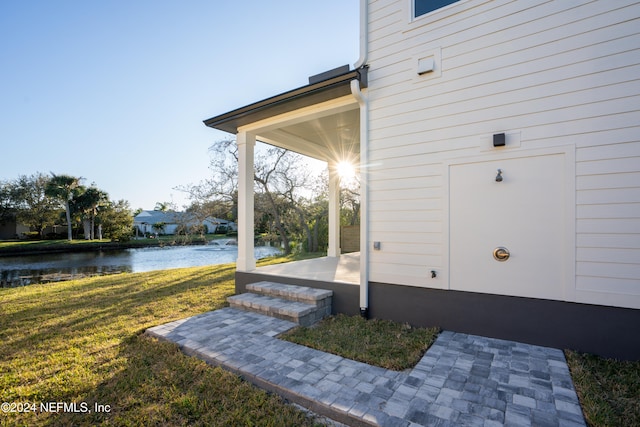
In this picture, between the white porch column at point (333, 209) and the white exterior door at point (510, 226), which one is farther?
the white porch column at point (333, 209)

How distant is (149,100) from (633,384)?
1263 centimetres

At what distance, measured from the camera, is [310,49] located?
6.23 metres

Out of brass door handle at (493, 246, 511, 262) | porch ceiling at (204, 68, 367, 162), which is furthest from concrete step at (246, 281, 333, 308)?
porch ceiling at (204, 68, 367, 162)

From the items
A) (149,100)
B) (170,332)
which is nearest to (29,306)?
(170,332)

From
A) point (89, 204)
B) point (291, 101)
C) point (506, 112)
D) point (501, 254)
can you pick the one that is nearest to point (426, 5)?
point (506, 112)

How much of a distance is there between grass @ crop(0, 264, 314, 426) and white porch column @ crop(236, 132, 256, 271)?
903mm

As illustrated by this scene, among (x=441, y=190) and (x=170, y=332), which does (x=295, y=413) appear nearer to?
(x=170, y=332)

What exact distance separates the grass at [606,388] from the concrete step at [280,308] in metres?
2.68

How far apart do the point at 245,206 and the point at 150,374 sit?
3.17 meters

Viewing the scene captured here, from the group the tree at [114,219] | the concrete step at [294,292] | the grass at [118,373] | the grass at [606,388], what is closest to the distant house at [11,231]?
the tree at [114,219]

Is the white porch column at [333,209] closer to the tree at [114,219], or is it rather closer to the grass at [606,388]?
the grass at [606,388]

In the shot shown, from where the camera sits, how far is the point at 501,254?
117 inches

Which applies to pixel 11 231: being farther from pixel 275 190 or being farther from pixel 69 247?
pixel 275 190

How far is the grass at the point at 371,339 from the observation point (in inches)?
102
